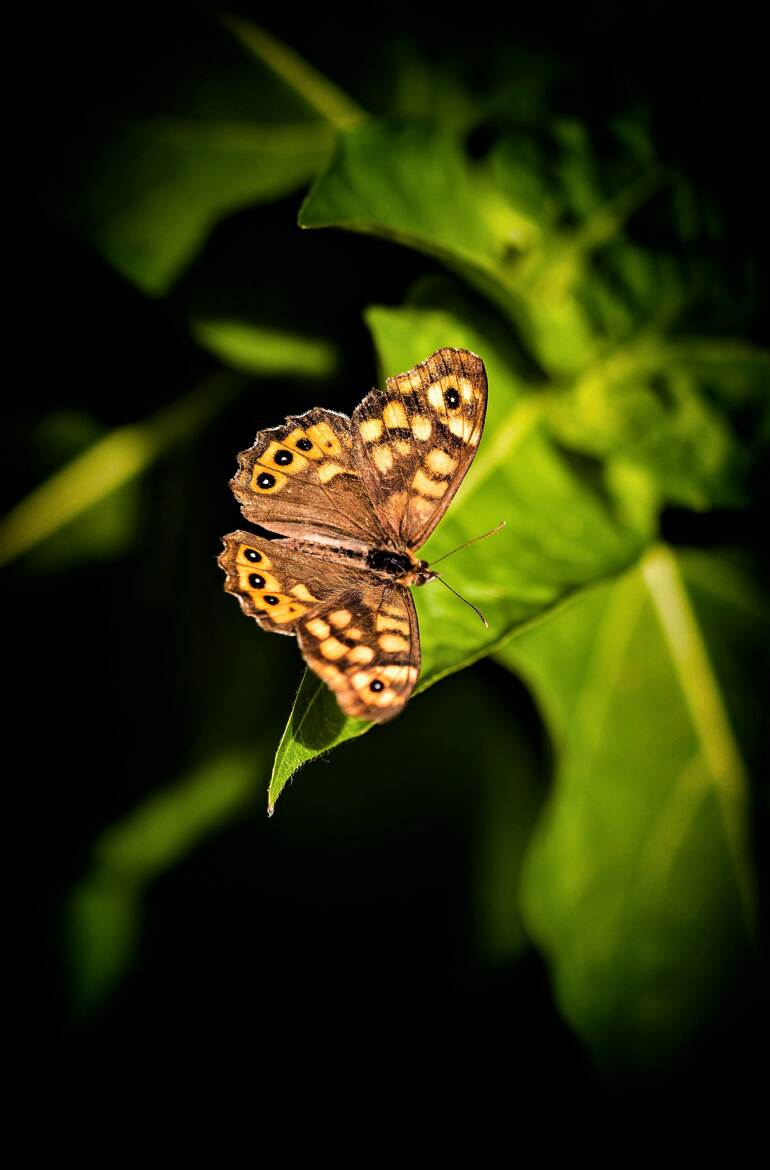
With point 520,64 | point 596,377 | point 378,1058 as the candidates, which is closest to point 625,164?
point 596,377

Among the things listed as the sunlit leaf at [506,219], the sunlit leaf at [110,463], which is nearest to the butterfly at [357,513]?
the sunlit leaf at [506,219]

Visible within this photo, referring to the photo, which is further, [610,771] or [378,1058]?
[378,1058]

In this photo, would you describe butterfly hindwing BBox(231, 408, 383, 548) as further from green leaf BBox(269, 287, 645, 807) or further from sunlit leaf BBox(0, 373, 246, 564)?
sunlit leaf BBox(0, 373, 246, 564)

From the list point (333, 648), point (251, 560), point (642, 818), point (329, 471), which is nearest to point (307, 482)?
point (329, 471)

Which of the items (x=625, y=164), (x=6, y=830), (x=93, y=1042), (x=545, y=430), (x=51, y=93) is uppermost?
(x=51, y=93)

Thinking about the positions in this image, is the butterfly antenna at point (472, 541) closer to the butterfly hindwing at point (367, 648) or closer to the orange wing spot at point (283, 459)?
the butterfly hindwing at point (367, 648)

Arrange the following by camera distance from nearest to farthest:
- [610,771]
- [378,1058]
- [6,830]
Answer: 1. [610,771]
2. [6,830]
3. [378,1058]

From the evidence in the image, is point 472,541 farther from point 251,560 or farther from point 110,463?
point 110,463

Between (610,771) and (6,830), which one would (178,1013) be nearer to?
(6,830)
